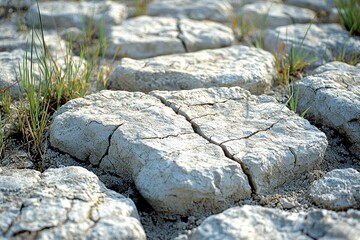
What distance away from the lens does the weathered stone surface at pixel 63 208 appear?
181 cm

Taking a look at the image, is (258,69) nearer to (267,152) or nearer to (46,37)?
(267,152)

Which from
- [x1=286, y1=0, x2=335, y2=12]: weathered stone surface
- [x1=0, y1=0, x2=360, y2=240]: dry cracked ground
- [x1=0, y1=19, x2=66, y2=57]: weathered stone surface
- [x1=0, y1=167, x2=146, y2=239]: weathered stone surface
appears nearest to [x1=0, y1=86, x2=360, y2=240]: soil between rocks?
[x1=0, y1=0, x2=360, y2=240]: dry cracked ground

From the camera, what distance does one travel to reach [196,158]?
221 centimetres

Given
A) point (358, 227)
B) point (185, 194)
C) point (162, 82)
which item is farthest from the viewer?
point (162, 82)

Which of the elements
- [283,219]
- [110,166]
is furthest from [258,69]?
[283,219]

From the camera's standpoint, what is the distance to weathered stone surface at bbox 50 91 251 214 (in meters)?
2.11

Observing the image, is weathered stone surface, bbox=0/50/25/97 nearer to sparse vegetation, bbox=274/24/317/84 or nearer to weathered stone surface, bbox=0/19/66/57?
weathered stone surface, bbox=0/19/66/57

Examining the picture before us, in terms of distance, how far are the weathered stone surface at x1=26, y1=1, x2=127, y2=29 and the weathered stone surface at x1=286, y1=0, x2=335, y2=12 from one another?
156 centimetres

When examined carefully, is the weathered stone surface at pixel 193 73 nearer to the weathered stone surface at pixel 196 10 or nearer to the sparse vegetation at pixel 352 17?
the sparse vegetation at pixel 352 17

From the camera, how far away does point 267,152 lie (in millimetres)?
2301

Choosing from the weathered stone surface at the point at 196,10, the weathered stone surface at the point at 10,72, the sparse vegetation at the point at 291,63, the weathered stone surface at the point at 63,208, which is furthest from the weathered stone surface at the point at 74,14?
the weathered stone surface at the point at 63,208

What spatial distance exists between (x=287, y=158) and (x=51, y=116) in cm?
125

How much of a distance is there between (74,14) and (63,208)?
101 inches

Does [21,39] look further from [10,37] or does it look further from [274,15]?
[274,15]
